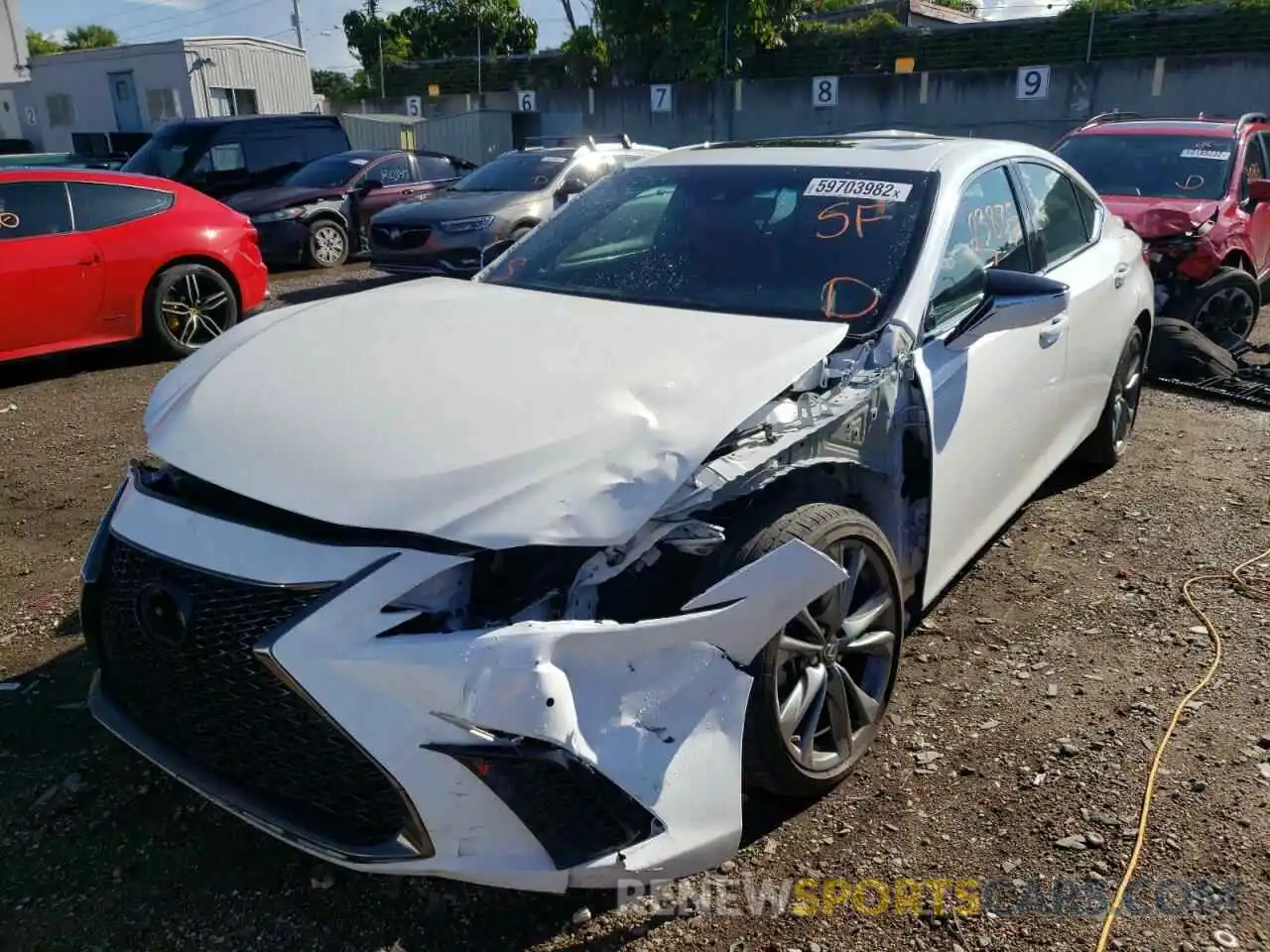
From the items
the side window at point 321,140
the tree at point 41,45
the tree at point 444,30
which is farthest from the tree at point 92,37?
the side window at point 321,140

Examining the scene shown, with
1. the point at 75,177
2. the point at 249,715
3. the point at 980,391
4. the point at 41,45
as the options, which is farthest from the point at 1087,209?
the point at 41,45

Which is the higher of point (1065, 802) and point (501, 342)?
point (501, 342)

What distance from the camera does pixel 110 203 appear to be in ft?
25.0

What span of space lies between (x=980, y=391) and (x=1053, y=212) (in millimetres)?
1506

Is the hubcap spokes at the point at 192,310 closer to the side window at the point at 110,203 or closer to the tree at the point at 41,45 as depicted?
the side window at the point at 110,203

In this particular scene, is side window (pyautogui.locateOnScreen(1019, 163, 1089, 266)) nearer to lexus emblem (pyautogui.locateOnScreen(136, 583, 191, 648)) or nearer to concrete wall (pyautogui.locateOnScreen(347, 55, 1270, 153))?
lexus emblem (pyautogui.locateOnScreen(136, 583, 191, 648))

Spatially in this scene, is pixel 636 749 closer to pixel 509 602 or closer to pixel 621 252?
pixel 509 602

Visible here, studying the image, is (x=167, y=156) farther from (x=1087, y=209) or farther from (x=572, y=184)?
(x=1087, y=209)

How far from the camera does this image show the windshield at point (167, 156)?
12.9 m

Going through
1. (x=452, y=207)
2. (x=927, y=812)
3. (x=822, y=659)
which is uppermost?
(x=452, y=207)

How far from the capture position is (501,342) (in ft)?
9.73

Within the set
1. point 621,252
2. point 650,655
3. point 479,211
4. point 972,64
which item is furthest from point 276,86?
point 650,655

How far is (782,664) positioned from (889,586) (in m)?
0.52

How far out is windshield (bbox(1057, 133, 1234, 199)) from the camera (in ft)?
26.0
